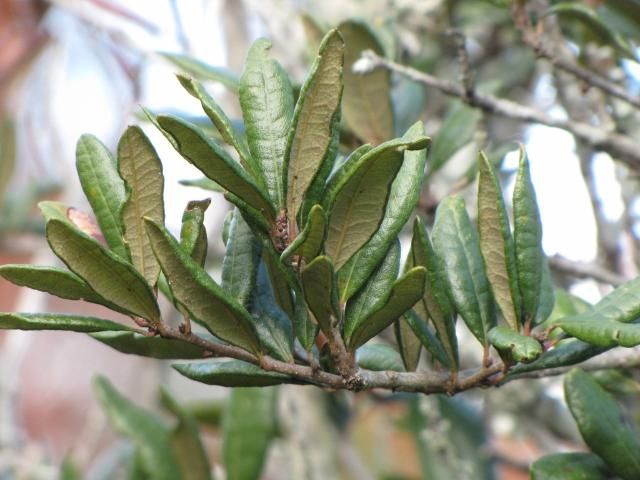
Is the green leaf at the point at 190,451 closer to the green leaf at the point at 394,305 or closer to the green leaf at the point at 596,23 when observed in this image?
the green leaf at the point at 394,305

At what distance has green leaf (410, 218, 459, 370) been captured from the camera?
0.58m

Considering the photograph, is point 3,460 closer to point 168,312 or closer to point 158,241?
point 168,312

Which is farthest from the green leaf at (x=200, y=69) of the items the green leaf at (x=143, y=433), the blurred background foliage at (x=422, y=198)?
the green leaf at (x=143, y=433)

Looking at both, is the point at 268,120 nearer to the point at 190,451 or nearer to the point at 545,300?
the point at 545,300

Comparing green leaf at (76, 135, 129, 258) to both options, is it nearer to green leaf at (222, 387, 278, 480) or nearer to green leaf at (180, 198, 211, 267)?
green leaf at (180, 198, 211, 267)

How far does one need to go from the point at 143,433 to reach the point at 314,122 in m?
0.69

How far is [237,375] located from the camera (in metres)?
0.57

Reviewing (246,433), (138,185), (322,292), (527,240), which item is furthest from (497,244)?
(246,433)

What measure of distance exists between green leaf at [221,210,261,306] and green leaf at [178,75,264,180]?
6 cm

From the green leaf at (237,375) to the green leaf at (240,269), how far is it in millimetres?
48

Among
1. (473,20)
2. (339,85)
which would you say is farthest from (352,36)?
(473,20)

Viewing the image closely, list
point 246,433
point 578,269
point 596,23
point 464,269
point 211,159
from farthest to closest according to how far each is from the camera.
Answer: point 246,433 < point 578,269 < point 596,23 < point 464,269 < point 211,159

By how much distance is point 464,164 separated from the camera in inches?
65.2

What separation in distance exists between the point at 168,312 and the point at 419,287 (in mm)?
1548
